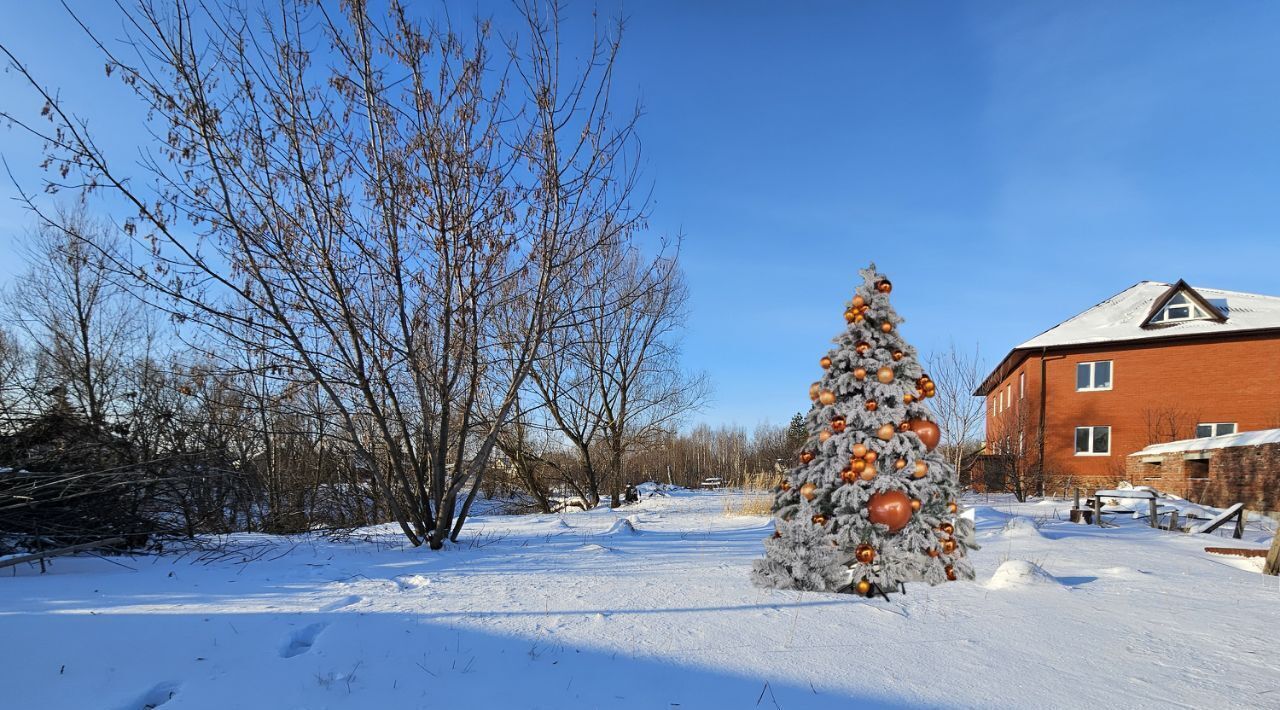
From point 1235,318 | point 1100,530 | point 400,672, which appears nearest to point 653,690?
point 400,672

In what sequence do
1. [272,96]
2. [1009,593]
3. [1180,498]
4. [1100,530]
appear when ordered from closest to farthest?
[1009,593]
[272,96]
[1100,530]
[1180,498]

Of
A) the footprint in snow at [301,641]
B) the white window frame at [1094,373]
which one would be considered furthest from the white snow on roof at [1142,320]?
the footprint in snow at [301,641]

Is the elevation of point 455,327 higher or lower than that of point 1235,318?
lower

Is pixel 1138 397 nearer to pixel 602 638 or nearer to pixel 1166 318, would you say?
pixel 1166 318

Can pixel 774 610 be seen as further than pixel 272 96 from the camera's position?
No

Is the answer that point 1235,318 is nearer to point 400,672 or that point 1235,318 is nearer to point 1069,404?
point 1069,404

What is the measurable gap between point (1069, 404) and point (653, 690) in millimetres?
23457

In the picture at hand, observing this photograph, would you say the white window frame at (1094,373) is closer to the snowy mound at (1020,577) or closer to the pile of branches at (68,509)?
the snowy mound at (1020,577)

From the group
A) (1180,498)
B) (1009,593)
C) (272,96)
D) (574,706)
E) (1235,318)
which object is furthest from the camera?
(1235,318)

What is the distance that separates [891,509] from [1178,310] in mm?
22391

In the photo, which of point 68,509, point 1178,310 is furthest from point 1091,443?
point 68,509

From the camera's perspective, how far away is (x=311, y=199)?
18.2ft

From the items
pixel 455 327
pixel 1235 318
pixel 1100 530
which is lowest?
pixel 1100 530

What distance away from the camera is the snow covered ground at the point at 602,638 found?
8.11ft
